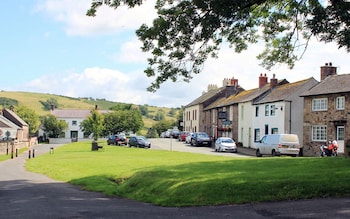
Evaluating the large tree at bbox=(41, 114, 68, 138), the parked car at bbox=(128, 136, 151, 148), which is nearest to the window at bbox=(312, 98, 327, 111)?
the parked car at bbox=(128, 136, 151, 148)

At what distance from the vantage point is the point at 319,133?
141ft

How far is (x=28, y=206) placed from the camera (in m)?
13.7

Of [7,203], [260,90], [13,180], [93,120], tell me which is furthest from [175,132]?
[7,203]

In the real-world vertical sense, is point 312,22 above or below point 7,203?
above

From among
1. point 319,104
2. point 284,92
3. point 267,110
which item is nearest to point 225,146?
point 267,110

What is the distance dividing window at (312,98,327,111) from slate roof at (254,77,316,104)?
14.1ft

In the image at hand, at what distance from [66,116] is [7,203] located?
114043 mm

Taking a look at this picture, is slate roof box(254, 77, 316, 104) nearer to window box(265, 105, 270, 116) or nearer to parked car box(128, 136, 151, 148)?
window box(265, 105, 270, 116)

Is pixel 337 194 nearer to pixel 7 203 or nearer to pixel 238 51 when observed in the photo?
pixel 238 51

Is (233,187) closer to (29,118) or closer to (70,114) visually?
(29,118)

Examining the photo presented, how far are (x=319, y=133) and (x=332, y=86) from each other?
15.3ft

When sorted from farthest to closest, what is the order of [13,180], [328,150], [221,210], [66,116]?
1. [66,116]
2. [328,150]
3. [13,180]
4. [221,210]

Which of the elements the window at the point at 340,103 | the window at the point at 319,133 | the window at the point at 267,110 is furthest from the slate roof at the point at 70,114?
the window at the point at 340,103

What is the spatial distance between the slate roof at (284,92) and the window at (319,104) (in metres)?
4.31
